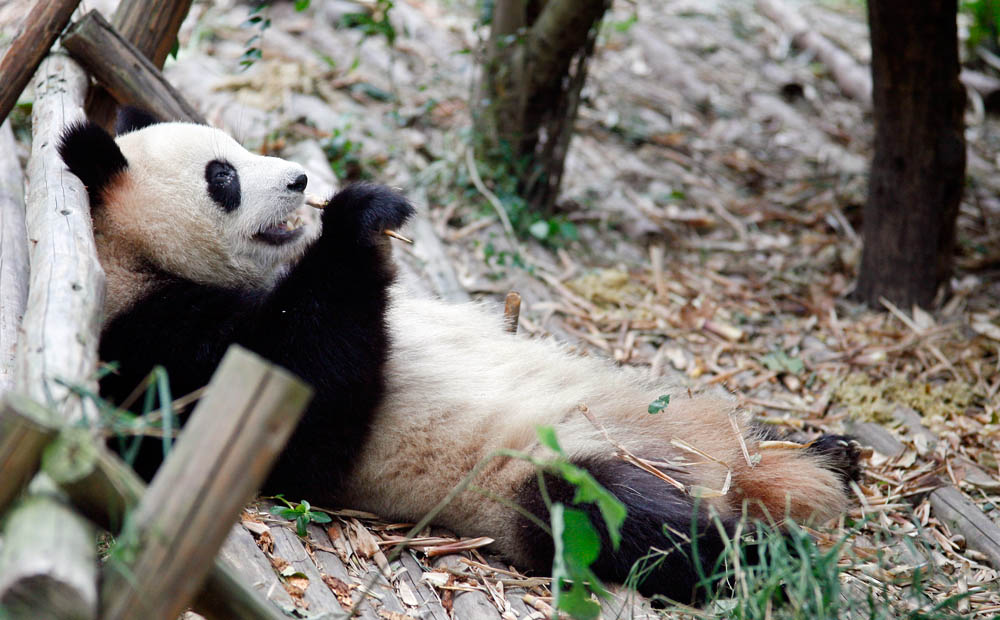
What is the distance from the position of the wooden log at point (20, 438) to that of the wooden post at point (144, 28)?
2.98m

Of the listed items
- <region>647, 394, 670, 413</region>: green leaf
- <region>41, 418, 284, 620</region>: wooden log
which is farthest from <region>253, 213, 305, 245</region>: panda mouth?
<region>41, 418, 284, 620</region>: wooden log

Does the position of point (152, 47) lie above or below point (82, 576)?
above

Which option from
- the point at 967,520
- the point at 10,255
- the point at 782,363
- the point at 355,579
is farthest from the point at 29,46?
the point at 967,520

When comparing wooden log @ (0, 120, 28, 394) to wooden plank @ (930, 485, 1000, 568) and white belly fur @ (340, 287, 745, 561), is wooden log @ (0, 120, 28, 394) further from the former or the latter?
wooden plank @ (930, 485, 1000, 568)

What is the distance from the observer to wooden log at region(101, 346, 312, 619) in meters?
1.38

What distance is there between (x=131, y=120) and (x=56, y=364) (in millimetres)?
2095

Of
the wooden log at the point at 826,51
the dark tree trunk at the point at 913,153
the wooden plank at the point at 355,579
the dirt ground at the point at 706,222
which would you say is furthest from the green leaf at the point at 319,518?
the wooden log at the point at 826,51

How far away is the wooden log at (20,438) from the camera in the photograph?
4.60ft

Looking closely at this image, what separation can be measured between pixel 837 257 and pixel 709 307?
3.64 ft

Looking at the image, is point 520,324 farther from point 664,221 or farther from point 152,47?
point 152,47

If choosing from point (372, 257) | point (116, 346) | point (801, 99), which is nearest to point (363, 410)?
point (372, 257)

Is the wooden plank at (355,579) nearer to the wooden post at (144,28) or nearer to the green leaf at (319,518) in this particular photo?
the green leaf at (319,518)

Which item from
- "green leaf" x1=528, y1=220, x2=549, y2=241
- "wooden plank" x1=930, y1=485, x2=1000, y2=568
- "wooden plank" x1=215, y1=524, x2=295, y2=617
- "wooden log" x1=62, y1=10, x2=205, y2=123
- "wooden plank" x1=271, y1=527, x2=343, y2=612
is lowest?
"wooden plank" x1=271, y1=527, x2=343, y2=612

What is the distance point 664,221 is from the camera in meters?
5.77
